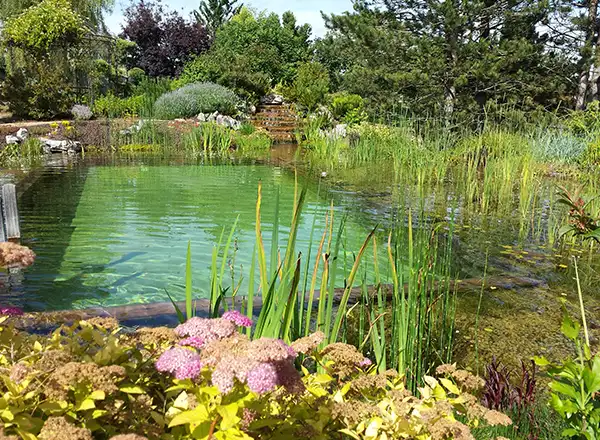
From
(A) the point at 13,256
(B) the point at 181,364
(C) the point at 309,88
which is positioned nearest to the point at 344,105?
(C) the point at 309,88

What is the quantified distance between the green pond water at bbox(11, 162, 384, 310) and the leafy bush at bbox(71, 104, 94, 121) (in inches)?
218

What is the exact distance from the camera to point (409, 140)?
23.2 feet

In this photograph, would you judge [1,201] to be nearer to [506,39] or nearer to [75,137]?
[75,137]

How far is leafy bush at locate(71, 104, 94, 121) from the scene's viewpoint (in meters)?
13.6

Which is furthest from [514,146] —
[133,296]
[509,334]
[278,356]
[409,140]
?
[278,356]

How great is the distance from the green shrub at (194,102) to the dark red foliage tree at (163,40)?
9.70m

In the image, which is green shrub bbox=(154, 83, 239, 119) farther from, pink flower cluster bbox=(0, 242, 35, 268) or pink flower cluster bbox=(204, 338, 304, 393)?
pink flower cluster bbox=(204, 338, 304, 393)

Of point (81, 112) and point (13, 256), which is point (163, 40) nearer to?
point (81, 112)

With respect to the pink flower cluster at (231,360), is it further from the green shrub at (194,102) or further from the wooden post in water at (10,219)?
the green shrub at (194,102)

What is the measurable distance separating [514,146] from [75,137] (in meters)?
9.40

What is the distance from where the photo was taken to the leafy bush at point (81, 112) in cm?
1360

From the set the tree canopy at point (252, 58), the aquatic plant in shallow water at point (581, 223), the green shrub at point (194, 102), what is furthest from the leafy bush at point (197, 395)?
the tree canopy at point (252, 58)

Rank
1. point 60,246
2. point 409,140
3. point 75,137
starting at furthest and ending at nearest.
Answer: point 75,137
point 409,140
point 60,246

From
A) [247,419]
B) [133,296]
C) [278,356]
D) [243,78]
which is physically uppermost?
[243,78]
